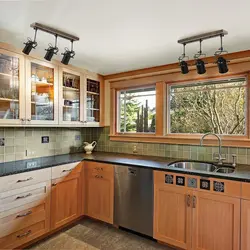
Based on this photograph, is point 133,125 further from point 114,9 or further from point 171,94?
point 114,9

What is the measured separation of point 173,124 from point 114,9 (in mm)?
1874

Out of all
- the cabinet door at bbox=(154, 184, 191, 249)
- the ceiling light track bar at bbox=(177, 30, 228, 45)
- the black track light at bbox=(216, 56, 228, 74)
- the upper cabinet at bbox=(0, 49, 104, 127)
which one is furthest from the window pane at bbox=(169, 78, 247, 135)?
the upper cabinet at bbox=(0, 49, 104, 127)

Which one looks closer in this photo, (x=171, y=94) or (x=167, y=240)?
(x=167, y=240)

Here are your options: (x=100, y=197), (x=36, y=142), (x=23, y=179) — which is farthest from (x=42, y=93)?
(x=100, y=197)

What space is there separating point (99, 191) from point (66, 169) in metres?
0.54

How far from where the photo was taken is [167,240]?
7.45 ft

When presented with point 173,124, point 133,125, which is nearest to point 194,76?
point 173,124

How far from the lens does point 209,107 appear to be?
280 cm

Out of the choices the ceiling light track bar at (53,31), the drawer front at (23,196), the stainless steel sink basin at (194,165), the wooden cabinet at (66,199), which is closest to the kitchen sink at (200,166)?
the stainless steel sink basin at (194,165)

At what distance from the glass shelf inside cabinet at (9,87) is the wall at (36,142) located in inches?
13.7

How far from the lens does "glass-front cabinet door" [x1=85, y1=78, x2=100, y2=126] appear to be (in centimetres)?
331

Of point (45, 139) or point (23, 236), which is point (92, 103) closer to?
point (45, 139)

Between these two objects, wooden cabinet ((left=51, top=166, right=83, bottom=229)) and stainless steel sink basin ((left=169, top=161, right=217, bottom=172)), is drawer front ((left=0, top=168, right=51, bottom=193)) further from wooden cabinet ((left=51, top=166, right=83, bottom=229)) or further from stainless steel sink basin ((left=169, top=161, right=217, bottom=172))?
stainless steel sink basin ((left=169, top=161, right=217, bottom=172))

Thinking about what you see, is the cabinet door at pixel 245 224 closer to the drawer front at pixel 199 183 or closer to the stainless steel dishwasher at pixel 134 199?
the drawer front at pixel 199 183
